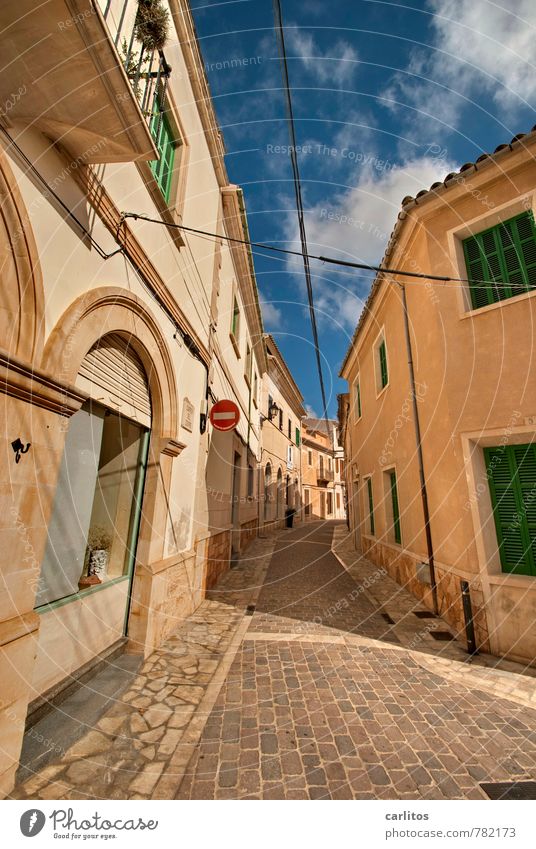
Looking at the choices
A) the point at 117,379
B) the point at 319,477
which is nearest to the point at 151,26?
the point at 117,379

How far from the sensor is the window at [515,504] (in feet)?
15.7

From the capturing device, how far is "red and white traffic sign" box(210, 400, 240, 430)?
6.86 meters

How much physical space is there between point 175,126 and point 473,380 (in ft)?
20.8

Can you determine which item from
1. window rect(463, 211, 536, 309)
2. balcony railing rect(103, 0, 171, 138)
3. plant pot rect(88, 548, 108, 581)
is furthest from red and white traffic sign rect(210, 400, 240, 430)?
window rect(463, 211, 536, 309)

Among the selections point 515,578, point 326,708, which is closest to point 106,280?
point 326,708

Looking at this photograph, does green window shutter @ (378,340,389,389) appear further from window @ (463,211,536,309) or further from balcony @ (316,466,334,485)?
balcony @ (316,466,334,485)

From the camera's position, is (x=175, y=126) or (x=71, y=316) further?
(x=175, y=126)

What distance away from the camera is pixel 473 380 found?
5402 mm

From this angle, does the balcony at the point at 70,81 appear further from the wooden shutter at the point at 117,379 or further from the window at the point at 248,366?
the window at the point at 248,366

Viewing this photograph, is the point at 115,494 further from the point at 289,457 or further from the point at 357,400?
the point at 289,457

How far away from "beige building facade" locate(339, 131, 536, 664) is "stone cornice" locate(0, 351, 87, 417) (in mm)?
5380

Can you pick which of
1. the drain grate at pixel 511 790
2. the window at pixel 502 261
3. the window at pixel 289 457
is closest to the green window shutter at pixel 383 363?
the window at pixel 502 261

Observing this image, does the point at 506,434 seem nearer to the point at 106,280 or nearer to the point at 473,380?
the point at 473,380

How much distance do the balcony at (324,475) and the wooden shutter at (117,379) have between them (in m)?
30.5
